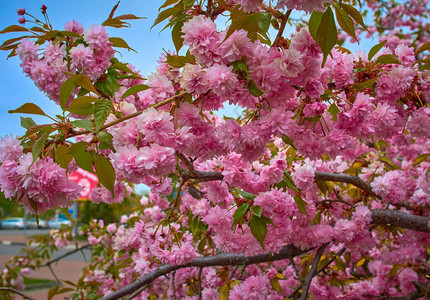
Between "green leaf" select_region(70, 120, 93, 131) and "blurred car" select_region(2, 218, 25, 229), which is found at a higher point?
"blurred car" select_region(2, 218, 25, 229)

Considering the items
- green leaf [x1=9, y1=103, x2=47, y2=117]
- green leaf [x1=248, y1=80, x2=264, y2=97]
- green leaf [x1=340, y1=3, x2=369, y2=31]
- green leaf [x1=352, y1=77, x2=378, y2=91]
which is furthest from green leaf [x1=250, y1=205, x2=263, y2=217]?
green leaf [x1=9, y1=103, x2=47, y2=117]

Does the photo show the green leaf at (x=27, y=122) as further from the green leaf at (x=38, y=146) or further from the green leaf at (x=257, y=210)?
the green leaf at (x=257, y=210)

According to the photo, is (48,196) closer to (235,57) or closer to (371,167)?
(235,57)

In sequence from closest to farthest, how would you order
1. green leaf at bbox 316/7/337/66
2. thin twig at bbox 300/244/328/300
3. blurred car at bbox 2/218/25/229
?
green leaf at bbox 316/7/337/66 < thin twig at bbox 300/244/328/300 < blurred car at bbox 2/218/25/229

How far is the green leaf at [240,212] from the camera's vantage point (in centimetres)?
102

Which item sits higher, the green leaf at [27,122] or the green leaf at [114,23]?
the green leaf at [114,23]

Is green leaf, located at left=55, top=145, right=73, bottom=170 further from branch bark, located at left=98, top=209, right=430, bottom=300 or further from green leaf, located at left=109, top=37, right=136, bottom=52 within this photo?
branch bark, located at left=98, top=209, right=430, bottom=300

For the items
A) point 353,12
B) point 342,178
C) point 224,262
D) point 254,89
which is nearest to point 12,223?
point 224,262

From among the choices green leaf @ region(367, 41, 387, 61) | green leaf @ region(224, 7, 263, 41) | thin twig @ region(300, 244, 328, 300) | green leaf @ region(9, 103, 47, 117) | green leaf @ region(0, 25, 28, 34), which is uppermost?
green leaf @ region(0, 25, 28, 34)

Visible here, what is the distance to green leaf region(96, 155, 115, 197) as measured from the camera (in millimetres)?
961

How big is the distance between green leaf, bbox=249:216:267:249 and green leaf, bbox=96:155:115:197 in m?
0.46

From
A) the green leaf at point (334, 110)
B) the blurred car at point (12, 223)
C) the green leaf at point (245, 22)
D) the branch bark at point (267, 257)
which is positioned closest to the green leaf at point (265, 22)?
the green leaf at point (245, 22)

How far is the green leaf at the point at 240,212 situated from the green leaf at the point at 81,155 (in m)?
0.48

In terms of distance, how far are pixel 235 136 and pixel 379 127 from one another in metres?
0.52
